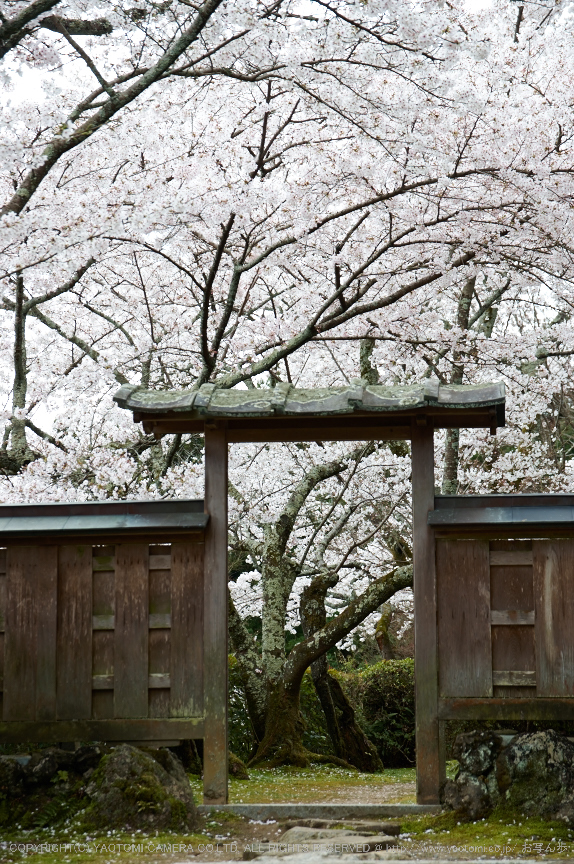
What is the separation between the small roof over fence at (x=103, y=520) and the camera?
5.51 m

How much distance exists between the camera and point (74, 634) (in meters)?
5.54

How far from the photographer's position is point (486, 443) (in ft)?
44.6

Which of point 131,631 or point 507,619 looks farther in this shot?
point 131,631

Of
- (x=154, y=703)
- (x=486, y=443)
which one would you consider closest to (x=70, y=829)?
(x=154, y=703)

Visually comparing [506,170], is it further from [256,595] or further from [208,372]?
[256,595]

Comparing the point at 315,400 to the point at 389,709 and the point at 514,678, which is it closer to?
the point at 514,678

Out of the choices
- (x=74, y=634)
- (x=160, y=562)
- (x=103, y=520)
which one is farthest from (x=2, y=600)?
(x=160, y=562)

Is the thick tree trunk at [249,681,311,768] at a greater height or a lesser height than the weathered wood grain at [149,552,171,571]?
lesser

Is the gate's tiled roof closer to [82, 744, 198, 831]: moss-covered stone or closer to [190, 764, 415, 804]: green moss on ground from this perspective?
[82, 744, 198, 831]: moss-covered stone

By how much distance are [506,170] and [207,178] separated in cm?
306

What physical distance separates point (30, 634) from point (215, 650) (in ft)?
4.04

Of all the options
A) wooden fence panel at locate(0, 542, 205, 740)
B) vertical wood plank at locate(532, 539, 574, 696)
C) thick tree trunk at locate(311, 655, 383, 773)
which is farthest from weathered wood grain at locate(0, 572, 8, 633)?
thick tree trunk at locate(311, 655, 383, 773)

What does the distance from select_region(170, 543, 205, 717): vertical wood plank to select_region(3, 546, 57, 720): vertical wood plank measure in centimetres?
79

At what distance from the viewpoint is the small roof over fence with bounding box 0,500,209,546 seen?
551 cm
